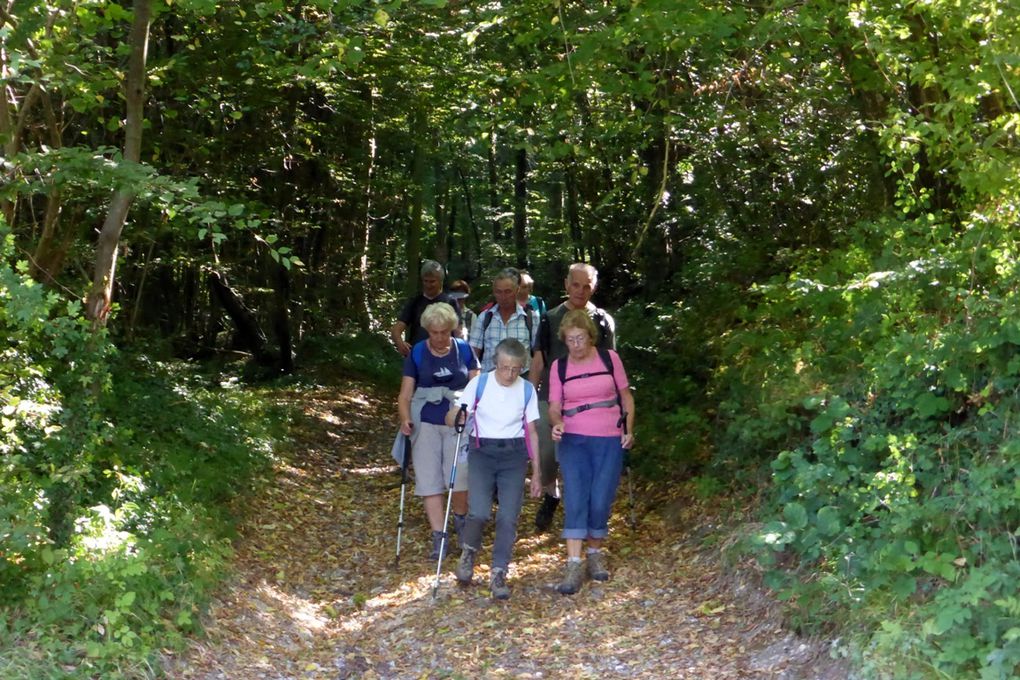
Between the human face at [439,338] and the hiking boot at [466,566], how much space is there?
5.20ft

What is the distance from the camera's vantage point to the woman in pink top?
7.47 metres

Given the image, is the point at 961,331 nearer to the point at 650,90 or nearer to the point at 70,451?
the point at 650,90

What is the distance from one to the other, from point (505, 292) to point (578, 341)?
147 centimetres

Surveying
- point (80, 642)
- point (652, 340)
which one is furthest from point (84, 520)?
point (652, 340)

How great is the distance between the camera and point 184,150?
12.5 metres

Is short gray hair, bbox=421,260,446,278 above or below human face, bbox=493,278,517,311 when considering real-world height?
above

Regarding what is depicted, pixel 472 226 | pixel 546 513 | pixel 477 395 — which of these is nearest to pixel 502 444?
pixel 477 395

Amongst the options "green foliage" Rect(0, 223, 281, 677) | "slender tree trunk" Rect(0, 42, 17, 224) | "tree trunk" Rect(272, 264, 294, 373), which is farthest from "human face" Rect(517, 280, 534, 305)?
"tree trunk" Rect(272, 264, 294, 373)

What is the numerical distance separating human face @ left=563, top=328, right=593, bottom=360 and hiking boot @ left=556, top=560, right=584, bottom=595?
156 cm

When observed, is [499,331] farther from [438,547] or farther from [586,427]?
[438,547]

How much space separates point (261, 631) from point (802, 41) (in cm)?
660

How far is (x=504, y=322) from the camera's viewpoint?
8820 mm

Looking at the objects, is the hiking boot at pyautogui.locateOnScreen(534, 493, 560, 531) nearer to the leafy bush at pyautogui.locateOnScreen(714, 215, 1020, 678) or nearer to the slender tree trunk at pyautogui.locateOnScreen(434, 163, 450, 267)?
the leafy bush at pyautogui.locateOnScreen(714, 215, 1020, 678)

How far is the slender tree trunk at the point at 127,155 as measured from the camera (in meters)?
7.80
